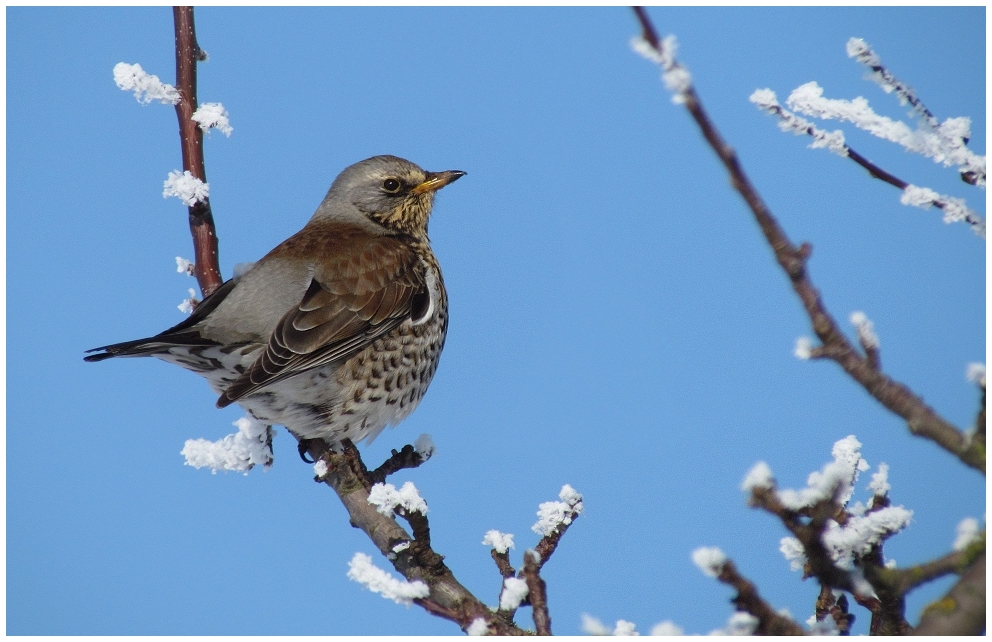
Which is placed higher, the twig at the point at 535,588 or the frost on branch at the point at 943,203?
the frost on branch at the point at 943,203

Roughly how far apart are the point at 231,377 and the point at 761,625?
248 cm

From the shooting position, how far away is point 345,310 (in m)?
3.67

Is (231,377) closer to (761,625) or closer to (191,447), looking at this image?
(191,447)

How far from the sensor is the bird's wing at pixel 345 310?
10.7 ft

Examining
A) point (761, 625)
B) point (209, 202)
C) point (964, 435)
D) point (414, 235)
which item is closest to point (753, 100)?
point (964, 435)

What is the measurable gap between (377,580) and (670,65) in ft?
4.74

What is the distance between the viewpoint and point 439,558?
2.57 m

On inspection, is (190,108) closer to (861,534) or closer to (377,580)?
(377,580)

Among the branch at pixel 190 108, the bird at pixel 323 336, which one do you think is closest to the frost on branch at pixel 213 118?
the branch at pixel 190 108

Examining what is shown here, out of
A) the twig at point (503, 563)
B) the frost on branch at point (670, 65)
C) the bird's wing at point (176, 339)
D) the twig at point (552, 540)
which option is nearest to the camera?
the frost on branch at point (670, 65)

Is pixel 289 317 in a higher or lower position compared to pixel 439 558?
higher

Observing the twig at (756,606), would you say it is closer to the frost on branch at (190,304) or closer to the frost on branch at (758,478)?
the frost on branch at (758,478)

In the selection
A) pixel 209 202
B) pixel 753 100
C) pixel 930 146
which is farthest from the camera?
pixel 209 202

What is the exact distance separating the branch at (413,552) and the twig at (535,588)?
89mm
